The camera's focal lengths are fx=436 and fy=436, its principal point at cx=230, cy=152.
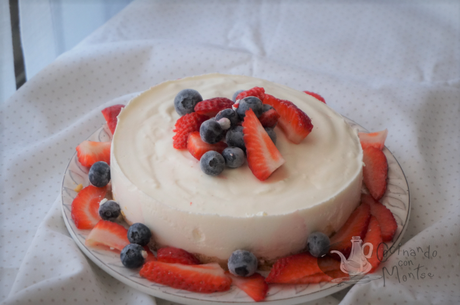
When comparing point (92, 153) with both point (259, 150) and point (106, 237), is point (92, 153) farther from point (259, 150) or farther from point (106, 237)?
point (259, 150)

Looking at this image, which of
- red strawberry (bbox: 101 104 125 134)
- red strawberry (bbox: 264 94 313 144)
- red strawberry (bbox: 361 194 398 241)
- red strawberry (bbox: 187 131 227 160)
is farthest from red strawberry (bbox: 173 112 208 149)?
red strawberry (bbox: 361 194 398 241)

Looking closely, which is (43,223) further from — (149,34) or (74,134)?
(149,34)

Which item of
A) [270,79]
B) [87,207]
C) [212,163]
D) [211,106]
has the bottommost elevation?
[87,207]

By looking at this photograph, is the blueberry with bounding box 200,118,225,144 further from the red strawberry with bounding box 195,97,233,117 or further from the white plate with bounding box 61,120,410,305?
the white plate with bounding box 61,120,410,305

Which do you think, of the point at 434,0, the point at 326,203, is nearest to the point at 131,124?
the point at 326,203

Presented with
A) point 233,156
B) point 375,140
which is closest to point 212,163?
point 233,156

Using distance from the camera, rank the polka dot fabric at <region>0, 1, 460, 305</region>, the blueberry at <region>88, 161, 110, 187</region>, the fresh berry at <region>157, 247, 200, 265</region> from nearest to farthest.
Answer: the fresh berry at <region>157, 247, 200, 265</region> → the polka dot fabric at <region>0, 1, 460, 305</region> → the blueberry at <region>88, 161, 110, 187</region>
